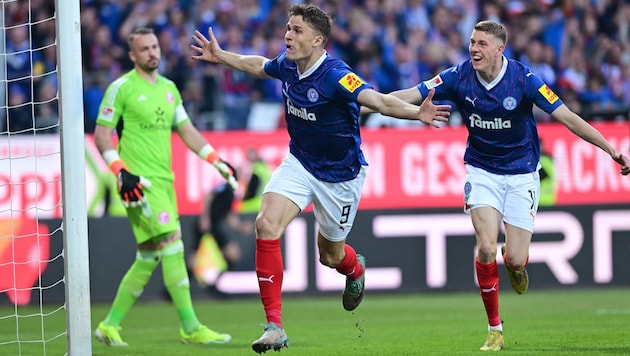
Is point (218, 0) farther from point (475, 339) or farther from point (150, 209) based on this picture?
point (475, 339)

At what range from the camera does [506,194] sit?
8.47 meters

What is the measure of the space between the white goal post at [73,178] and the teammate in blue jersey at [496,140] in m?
2.63

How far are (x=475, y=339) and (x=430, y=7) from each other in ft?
33.9

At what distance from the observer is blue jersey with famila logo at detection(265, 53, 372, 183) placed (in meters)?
7.51

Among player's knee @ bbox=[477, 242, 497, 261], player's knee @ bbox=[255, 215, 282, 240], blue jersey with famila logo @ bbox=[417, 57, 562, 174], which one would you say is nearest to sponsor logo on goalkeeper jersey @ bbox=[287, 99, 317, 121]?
player's knee @ bbox=[255, 215, 282, 240]

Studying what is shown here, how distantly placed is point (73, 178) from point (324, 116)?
6.03 ft

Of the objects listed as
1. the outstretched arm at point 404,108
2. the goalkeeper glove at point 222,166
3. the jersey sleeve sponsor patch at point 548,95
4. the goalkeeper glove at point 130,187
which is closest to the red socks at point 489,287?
the jersey sleeve sponsor patch at point 548,95

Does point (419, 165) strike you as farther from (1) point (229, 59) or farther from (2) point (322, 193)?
(2) point (322, 193)

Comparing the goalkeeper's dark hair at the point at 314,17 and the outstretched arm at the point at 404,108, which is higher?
the goalkeeper's dark hair at the point at 314,17

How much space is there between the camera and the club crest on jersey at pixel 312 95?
24.8ft

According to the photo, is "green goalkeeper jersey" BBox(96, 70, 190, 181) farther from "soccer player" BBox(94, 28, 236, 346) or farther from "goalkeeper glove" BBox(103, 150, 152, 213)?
"goalkeeper glove" BBox(103, 150, 152, 213)

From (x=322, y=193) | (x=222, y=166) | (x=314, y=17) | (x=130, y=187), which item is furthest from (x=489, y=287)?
(x=130, y=187)

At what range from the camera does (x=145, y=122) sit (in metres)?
9.36

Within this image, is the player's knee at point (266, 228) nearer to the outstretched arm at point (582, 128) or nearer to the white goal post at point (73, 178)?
the white goal post at point (73, 178)
